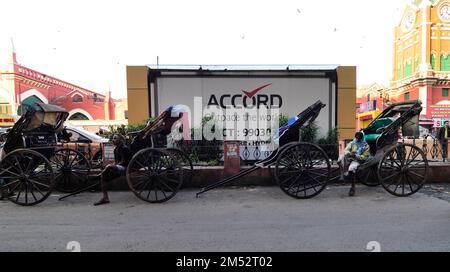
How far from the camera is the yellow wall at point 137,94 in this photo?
34.1ft

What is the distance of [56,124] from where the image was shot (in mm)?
6262

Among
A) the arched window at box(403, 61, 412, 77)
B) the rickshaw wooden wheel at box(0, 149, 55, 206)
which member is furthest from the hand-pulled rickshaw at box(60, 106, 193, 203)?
the arched window at box(403, 61, 412, 77)

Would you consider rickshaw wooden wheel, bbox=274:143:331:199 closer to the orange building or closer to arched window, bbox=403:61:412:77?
the orange building

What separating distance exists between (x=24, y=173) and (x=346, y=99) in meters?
9.77

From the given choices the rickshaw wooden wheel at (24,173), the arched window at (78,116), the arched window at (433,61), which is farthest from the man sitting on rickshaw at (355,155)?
the arched window at (78,116)

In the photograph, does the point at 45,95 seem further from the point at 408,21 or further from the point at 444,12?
the point at 444,12

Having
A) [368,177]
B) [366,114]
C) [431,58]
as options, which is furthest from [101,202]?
[431,58]

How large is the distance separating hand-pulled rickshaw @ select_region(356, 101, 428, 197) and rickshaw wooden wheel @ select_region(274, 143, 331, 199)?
0.91m

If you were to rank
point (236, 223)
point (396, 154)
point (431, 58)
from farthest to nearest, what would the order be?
point (431, 58) < point (396, 154) < point (236, 223)

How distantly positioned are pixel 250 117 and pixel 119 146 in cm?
563

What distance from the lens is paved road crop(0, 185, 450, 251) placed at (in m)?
3.67

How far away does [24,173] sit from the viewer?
5285 mm

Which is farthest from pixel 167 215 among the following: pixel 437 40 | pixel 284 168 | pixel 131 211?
pixel 437 40
